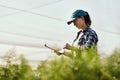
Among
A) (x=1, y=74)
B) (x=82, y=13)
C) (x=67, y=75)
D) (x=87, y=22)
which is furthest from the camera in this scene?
(x=87, y=22)

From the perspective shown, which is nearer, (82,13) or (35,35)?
(82,13)

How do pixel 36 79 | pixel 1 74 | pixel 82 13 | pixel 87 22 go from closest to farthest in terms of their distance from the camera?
1. pixel 36 79
2. pixel 1 74
3. pixel 82 13
4. pixel 87 22

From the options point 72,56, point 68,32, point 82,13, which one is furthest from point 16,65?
point 68,32

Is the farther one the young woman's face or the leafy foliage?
the young woman's face

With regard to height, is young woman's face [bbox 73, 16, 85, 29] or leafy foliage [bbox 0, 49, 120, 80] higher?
young woman's face [bbox 73, 16, 85, 29]

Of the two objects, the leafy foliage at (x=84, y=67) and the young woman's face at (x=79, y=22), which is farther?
the young woman's face at (x=79, y=22)

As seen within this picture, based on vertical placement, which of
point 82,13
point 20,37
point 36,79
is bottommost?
point 36,79

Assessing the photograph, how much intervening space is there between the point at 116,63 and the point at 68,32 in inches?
359

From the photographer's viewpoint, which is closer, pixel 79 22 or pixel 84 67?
pixel 84 67

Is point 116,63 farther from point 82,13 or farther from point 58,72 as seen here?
point 82,13

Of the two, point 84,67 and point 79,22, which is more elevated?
point 79,22

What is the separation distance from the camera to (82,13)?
6.87 ft

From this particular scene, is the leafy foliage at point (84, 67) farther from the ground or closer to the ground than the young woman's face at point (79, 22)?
closer to the ground

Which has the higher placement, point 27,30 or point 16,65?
point 27,30
